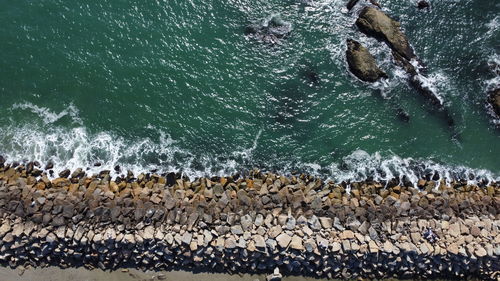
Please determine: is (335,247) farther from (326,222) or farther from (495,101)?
(495,101)

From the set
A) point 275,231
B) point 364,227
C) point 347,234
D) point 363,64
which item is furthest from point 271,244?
point 363,64

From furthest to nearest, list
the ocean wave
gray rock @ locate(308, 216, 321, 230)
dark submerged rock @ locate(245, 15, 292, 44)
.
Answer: dark submerged rock @ locate(245, 15, 292, 44)
the ocean wave
gray rock @ locate(308, 216, 321, 230)

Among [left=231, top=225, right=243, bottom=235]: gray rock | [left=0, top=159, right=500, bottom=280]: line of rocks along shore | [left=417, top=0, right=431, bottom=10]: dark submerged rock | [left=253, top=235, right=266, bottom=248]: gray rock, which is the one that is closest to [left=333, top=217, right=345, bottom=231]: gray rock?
[left=0, top=159, right=500, bottom=280]: line of rocks along shore

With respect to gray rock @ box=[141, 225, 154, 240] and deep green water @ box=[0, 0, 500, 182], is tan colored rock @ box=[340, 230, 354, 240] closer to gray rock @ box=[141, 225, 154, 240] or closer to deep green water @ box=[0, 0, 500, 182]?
deep green water @ box=[0, 0, 500, 182]

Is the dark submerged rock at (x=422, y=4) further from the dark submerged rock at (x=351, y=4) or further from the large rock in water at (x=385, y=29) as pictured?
the dark submerged rock at (x=351, y=4)

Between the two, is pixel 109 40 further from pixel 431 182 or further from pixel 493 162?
pixel 493 162
